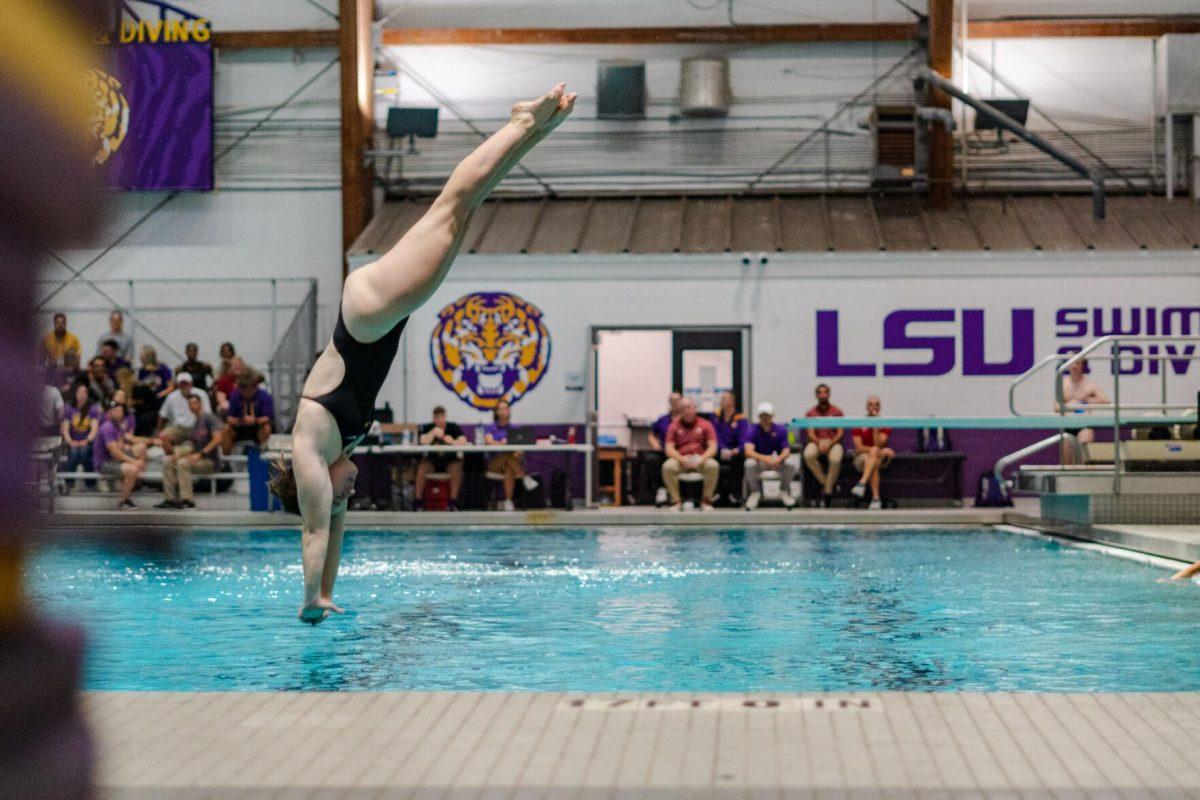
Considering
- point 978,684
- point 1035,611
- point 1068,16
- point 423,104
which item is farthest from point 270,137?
point 978,684

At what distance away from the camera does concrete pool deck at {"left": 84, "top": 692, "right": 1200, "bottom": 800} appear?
12.0 feet

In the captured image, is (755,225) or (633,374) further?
(633,374)

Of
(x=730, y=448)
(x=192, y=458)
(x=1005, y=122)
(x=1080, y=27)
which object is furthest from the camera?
(x=1080, y=27)

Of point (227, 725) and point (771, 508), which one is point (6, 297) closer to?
point (227, 725)

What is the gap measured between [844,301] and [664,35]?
5.03m

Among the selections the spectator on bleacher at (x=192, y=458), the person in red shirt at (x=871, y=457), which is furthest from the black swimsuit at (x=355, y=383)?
the person in red shirt at (x=871, y=457)

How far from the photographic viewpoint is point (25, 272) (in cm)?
110

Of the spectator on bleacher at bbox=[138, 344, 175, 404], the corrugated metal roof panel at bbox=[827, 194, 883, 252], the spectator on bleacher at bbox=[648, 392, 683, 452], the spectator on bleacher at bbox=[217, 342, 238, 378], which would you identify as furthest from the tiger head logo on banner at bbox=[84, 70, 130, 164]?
the spectator on bleacher at bbox=[217, 342, 238, 378]

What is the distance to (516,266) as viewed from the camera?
60.8ft

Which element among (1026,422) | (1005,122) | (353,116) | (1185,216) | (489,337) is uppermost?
(353,116)

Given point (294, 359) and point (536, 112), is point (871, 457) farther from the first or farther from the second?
point (536, 112)

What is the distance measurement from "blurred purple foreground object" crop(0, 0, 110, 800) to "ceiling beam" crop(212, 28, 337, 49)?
20436 millimetres

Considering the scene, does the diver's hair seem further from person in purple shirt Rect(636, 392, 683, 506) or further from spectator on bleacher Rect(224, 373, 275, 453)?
spectator on bleacher Rect(224, 373, 275, 453)

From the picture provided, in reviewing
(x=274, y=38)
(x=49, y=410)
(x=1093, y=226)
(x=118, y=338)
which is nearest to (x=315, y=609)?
(x=49, y=410)
